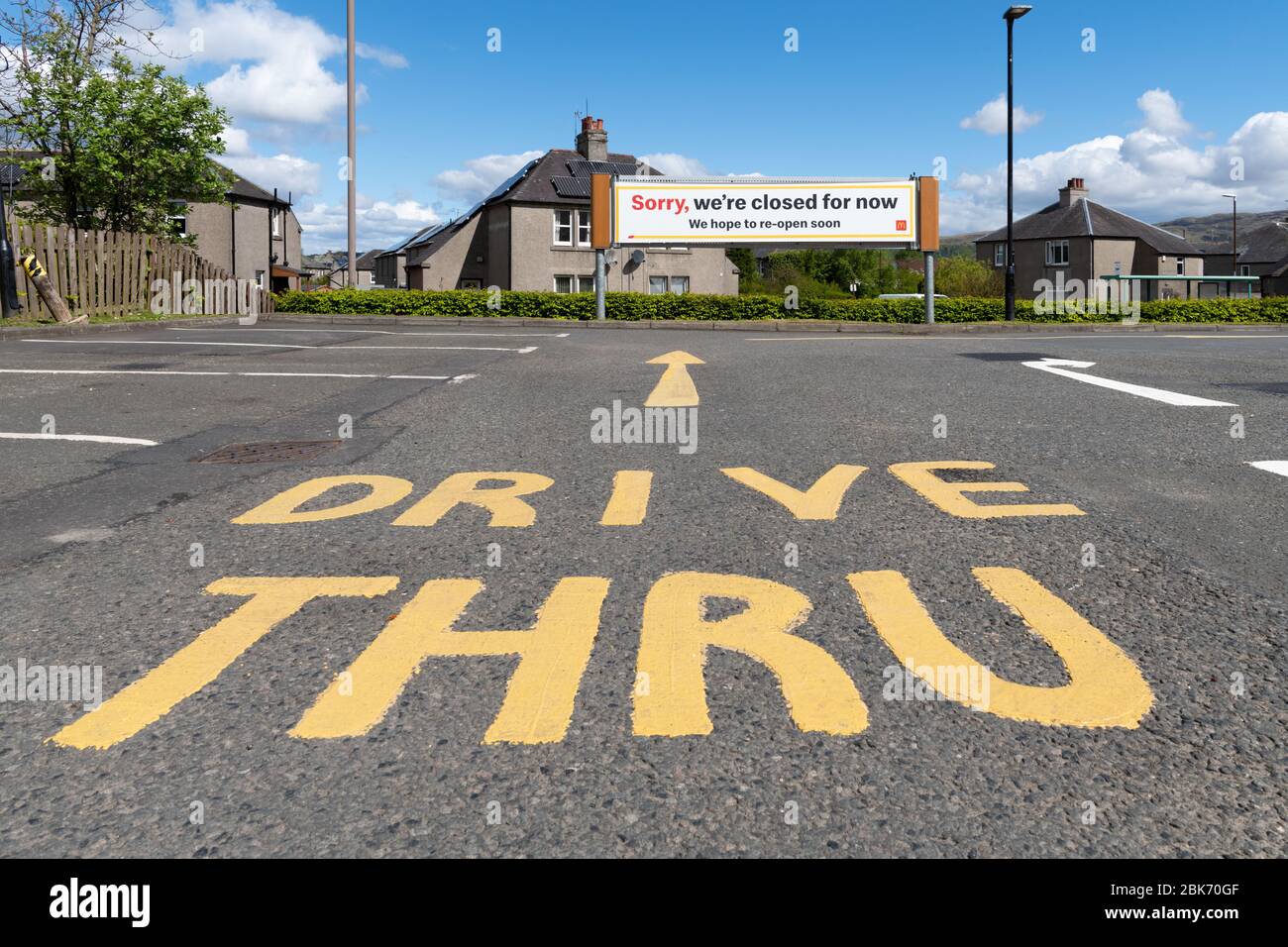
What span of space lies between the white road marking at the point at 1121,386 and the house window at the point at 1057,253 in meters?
66.5

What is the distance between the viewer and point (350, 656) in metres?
3.39

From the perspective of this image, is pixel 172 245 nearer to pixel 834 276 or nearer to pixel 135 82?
pixel 135 82

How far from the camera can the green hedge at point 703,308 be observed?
101 feet

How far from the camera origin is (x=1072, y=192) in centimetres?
7694

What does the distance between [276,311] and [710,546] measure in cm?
2897

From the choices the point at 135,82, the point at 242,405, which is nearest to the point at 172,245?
the point at 135,82

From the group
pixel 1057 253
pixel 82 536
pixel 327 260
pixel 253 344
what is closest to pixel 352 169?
pixel 253 344

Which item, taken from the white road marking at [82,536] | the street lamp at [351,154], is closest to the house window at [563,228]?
the street lamp at [351,154]

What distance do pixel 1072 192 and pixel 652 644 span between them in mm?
82292

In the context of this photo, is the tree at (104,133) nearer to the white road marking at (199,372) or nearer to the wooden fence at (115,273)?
the wooden fence at (115,273)

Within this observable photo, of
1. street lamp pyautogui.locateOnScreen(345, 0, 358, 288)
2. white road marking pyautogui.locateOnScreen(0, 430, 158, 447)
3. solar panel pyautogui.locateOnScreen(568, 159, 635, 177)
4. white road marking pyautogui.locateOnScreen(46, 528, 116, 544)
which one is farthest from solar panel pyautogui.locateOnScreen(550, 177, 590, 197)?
Result: white road marking pyautogui.locateOnScreen(46, 528, 116, 544)

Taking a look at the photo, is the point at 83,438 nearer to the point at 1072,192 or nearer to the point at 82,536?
the point at 82,536

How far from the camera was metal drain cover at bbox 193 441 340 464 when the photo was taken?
23.0 feet

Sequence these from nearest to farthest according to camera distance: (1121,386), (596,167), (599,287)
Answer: (1121,386) < (599,287) < (596,167)
